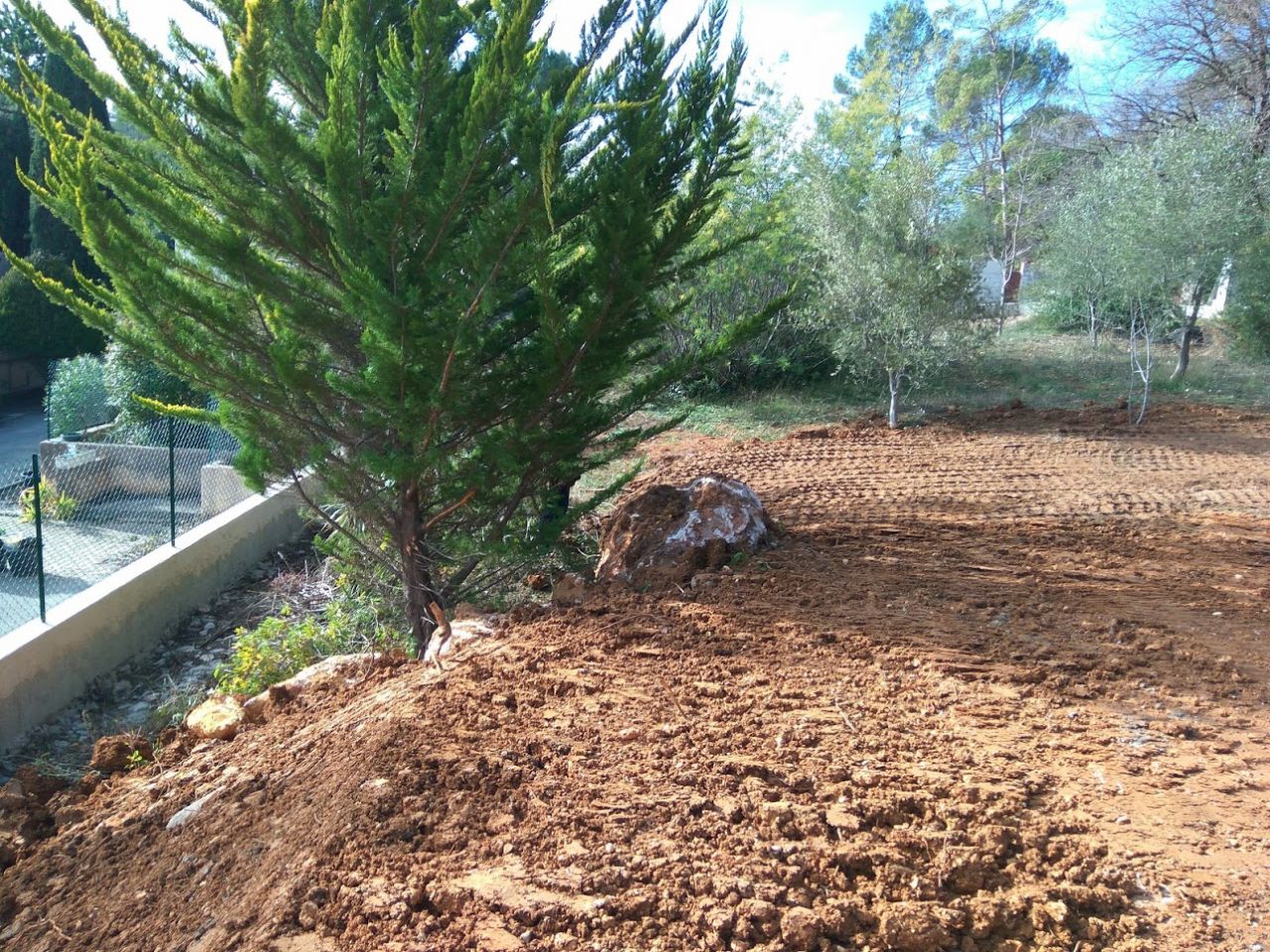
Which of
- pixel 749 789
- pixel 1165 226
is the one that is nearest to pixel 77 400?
pixel 749 789

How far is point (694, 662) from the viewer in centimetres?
372

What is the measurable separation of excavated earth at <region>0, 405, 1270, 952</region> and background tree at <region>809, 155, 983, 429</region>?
7515 mm

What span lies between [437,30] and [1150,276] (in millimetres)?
11320

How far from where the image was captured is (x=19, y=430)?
16.7m

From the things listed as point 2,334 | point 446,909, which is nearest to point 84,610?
point 446,909

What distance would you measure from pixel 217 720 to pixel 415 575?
4.00 ft

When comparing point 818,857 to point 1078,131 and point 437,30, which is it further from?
point 1078,131

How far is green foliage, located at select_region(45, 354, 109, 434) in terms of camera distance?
13.6 metres

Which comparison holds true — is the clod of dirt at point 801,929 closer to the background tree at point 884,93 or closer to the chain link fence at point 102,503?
the chain link fence at point 102,503

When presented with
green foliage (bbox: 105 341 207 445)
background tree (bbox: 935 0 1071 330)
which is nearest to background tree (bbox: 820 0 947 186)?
background tree (bbox: 935 0 1071 330)

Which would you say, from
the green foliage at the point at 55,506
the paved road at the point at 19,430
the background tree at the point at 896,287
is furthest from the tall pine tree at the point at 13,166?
the background tree at the point at 896,287

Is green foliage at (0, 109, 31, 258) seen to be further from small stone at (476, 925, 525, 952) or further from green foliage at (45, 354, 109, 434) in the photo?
small stone at (476, 925, 525, 952)

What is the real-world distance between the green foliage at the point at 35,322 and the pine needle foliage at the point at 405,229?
1657cm

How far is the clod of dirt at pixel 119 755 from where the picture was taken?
14.9 feet
